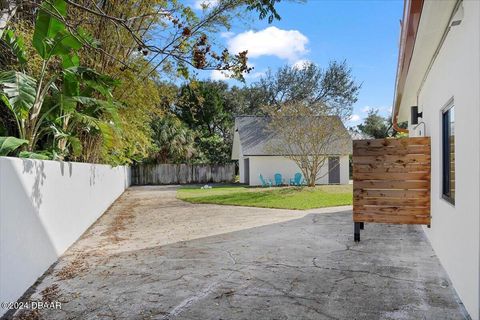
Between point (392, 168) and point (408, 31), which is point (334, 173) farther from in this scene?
point (408, 31)

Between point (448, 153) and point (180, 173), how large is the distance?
25.6 metres

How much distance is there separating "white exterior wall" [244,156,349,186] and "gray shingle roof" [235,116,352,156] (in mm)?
604

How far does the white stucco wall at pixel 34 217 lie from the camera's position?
13.2 ft

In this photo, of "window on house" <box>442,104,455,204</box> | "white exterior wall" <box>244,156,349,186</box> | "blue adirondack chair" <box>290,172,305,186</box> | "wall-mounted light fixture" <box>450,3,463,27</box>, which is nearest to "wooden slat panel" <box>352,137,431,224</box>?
"window on house" <box>442,104,455,204</box>

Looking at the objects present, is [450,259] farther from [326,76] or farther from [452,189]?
[326,76]

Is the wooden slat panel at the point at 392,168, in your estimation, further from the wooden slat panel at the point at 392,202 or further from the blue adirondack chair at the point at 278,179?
the blue adirondack chair at the point at 278,179

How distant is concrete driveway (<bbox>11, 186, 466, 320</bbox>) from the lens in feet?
12.8

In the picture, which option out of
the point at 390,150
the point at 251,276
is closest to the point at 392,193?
the point at 390,150

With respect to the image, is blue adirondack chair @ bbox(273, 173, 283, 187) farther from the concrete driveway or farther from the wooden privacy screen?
the wooden privacy screen

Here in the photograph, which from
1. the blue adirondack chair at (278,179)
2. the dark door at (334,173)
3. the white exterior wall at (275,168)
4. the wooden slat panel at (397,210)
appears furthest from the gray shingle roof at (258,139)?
the wooden slat panel at (397,210)

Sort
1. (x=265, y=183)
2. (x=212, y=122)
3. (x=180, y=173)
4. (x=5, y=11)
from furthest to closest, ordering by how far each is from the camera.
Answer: (x=212, y=122) < (x=180, y=173) < (x=265, y=183) < (x=5, y=11)

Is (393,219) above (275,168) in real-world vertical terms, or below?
below

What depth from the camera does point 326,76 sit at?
4078 cm

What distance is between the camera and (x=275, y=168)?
2586cm
